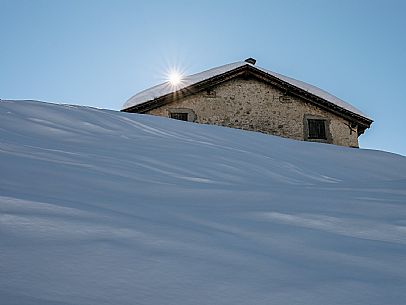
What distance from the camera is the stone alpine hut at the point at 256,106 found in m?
11.7

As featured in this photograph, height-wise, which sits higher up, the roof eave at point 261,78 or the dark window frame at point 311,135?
the roof eave at point 261,78

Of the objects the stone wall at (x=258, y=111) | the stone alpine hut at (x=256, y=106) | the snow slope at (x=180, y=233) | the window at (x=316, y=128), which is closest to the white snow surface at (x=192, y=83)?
the stone alpine hut at (x=256, y=106)

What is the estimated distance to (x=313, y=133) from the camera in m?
12.1

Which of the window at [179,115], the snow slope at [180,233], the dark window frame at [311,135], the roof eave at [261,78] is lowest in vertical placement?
the snow slope at [180,233]

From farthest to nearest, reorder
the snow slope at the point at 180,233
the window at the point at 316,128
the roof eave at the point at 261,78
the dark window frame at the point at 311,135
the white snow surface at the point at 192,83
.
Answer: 1. the window at the point at 316,128
2. the dark window frame at the point at 311,135
3. the white snow surface at the point at 192,83
4. the roof eave at the point at 261,78
5. the snow slope at the point at 180,233

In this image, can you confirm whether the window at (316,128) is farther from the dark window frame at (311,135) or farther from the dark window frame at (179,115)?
the dark window frame at (179,115)

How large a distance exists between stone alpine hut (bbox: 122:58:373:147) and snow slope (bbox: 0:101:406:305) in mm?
8433

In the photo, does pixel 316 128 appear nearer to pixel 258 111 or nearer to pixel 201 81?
pixel 258 111

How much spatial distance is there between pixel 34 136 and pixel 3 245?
2.32 m

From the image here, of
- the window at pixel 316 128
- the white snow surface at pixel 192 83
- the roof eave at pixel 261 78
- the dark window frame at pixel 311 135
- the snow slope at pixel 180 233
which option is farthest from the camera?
the window at pixel 316 128

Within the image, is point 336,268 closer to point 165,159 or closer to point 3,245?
point 3,245

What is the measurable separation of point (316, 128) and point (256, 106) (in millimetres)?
1912

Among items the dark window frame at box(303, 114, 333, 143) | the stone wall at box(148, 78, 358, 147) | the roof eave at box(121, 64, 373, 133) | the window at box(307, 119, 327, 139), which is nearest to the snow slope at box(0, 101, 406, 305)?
the roof eave at box(121, 64, 373, 133)

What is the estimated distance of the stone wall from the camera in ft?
38.4
